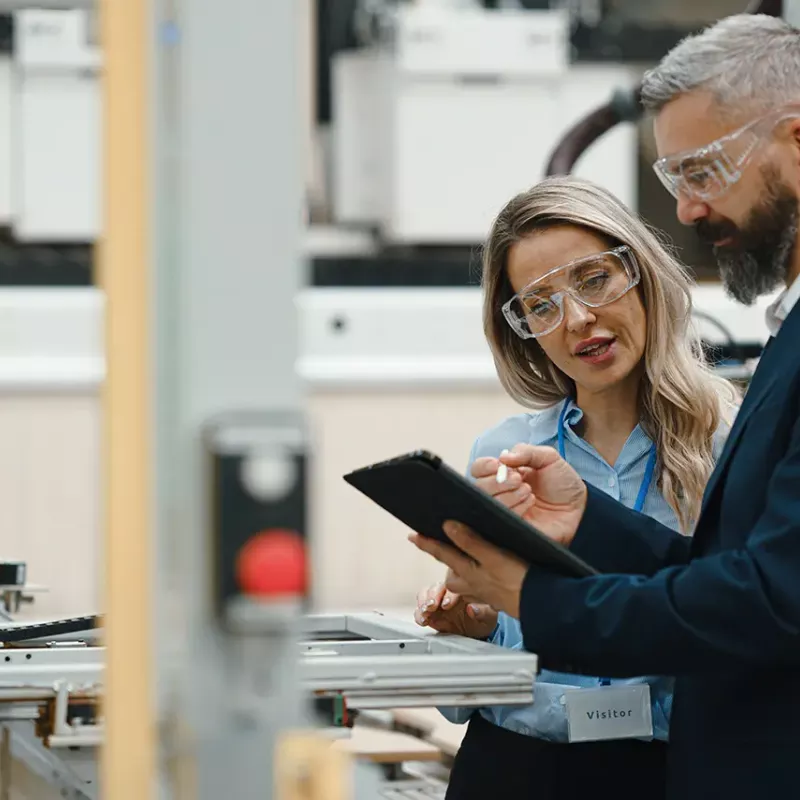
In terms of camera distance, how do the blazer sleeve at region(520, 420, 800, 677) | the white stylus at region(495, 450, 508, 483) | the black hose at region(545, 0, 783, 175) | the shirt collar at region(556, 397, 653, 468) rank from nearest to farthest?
1. the blazer sleeve at region(520, 420, 800, 677)
2. the white stylus at region(495, 450, 508, 483)
3. the shirt collar at region(556, 397, 653, 468)
4. the black hose at region(545, 0, 783, 175)

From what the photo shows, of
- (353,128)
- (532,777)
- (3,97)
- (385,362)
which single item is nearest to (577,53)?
(353,128)

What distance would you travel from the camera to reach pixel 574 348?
170 centimetres

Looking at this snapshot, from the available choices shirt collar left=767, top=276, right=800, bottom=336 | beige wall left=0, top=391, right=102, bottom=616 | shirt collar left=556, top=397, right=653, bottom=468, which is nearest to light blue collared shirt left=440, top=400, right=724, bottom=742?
shirt collar left=556, top=397, right=653, bottom=468

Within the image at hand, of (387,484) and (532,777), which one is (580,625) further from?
(532,777)

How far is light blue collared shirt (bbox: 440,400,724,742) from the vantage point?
1.59 metres

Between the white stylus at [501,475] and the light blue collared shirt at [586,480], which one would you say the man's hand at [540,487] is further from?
the light blue collared shirt at [586,480]

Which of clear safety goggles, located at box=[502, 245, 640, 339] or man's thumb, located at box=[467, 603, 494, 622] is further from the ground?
clear safety goggles, located at box=[502, 245, 640, 339]

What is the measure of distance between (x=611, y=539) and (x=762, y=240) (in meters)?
0.36

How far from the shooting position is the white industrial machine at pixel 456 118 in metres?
4.22

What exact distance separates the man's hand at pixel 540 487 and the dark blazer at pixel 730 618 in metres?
0.16

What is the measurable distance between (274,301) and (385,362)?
3367mm

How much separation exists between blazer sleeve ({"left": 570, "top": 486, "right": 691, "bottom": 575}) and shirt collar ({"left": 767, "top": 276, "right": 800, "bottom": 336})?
26 cm

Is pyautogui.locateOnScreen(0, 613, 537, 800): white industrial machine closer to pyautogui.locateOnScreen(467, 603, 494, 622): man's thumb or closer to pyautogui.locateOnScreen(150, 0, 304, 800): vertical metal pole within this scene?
pyautogui.locateOnScreen(467, 603, 494, 622): man's thumb

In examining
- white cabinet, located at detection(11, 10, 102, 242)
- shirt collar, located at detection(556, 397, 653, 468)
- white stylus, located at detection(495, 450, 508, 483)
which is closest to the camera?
white stylus, located at detection(495, 450, 508, 483)
